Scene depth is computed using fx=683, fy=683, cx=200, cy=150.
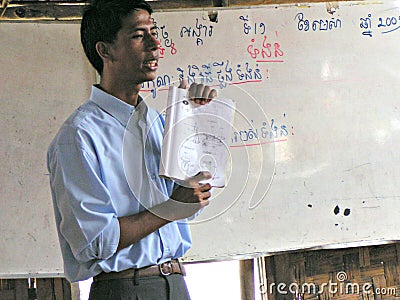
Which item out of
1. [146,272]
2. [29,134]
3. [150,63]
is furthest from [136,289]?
[29,134]

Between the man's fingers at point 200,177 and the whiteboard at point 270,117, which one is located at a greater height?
the whiteboard at point 270,117

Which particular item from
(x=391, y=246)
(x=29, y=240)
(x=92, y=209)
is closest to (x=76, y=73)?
(x=29, y=240)

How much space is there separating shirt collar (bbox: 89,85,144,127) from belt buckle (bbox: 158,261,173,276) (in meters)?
0.31

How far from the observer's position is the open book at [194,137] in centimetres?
135

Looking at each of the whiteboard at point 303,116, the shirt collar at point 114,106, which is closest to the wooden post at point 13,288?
the whiteboard at point 303,116

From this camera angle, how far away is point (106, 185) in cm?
136

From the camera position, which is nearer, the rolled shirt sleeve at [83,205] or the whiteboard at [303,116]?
the rolled shirt sleeve at [83,205]

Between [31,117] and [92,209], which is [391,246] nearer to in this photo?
[31,117]

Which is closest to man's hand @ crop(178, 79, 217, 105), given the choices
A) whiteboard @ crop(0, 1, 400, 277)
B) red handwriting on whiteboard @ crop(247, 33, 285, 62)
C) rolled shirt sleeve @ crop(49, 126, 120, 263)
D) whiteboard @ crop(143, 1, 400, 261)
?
rolled shirt sleeve @ crop(49, 126, 120, 263)

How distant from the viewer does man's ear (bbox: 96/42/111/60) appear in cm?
148

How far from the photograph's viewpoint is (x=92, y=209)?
132 centimetres

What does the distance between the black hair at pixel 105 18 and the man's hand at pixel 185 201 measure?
14.1 inches

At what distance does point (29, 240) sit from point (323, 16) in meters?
1.38

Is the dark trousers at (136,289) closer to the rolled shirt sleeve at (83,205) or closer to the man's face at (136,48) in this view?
the rolled shirt sleeve at (83,205)
